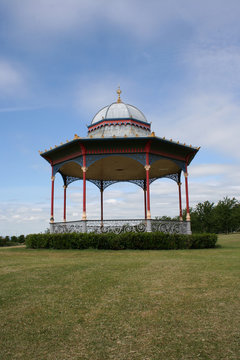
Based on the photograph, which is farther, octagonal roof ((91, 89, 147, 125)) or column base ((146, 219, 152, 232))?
octagonal roof ((91, 89, 147, 125))

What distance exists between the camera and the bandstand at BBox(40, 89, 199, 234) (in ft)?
52.2

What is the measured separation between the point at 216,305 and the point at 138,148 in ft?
41.1

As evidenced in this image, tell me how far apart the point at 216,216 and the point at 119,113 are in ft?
108

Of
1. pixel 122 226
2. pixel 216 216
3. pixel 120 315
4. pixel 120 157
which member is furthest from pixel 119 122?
pixel 216 216

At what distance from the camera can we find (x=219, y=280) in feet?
22.4

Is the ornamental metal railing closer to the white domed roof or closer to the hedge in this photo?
the hedge

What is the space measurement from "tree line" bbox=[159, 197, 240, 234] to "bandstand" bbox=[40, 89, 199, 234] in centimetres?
2742

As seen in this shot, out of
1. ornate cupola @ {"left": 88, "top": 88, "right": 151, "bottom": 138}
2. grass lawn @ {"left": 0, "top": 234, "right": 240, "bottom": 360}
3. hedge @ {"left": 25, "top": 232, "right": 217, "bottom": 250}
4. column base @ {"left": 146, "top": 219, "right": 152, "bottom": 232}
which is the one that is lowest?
grass lawn @ {"left": 0, "top": 234, "right": 240, "bottom": 360}

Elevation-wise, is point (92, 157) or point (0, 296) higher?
point (92, 157)

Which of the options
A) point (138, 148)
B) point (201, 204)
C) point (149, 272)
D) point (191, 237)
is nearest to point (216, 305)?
point (149, 272)

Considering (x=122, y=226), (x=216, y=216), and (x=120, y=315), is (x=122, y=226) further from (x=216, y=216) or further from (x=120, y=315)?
(x=216, y=216)

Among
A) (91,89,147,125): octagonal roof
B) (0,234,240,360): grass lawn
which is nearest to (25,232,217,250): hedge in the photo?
(0,234,240,360): grass lawn

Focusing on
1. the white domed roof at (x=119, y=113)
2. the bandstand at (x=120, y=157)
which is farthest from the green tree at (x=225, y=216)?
the white domed roof at (x=119, y=113)

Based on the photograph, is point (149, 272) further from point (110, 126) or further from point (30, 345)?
point (110, 126)
